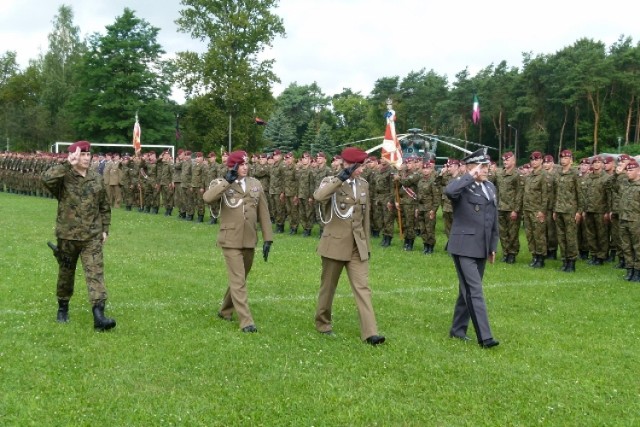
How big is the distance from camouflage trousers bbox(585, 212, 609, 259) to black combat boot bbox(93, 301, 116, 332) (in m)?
10.7

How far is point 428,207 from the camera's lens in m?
16.2

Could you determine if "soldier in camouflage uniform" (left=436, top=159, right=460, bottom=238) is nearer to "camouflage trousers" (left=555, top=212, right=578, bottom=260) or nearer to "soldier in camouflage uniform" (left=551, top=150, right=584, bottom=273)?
"soldier in camouflage uniform" (left=551, top=150, right=584, bottom=273)

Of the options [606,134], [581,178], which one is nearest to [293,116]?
[606,134]

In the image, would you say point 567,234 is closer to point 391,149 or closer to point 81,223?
point 391,149

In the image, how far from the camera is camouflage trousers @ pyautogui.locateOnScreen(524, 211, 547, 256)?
47.0 ft

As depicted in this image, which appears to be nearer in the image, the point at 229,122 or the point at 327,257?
the point at 327,257

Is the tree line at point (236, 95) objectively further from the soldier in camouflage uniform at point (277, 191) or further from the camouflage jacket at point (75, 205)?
the camouflage jacket at point (75, 205)

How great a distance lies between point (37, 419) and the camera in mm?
5379

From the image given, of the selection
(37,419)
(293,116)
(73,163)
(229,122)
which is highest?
(293,116)

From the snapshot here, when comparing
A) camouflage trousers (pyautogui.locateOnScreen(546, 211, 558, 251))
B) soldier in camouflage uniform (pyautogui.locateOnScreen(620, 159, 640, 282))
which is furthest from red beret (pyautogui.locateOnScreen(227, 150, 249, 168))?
camouflage trousers (pyautogui.locateOnScreen(546, 211, 558, 251))

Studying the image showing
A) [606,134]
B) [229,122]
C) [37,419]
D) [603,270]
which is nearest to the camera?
[37,419]

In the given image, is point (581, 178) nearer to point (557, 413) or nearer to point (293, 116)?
point (557, 413)

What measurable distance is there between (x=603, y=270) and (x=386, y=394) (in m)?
9.42

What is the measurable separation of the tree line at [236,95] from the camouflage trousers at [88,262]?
4643 cm
